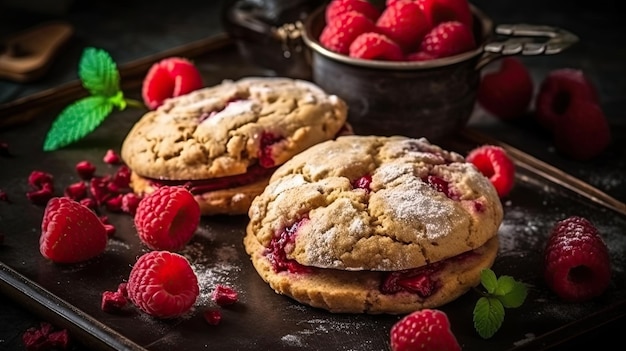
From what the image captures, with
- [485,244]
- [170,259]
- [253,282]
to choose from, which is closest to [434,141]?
[485,244]

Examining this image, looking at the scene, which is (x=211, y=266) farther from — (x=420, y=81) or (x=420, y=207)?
(x=420, y=81)

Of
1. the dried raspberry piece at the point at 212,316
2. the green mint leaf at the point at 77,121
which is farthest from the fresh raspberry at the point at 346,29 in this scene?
the dried raspberry piece at the point at 212,316

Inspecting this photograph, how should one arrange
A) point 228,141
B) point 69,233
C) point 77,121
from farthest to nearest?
point 77,121, point 228,141, point 69,233

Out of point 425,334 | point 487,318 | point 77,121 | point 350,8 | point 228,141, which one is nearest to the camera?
point 425,334

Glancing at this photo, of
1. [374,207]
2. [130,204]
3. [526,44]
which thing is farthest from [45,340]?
[526,44]

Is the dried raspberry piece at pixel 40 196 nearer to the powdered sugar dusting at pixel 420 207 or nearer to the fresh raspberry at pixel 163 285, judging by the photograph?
the fresh raspberry at pixel 163 285

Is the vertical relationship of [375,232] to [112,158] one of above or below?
above

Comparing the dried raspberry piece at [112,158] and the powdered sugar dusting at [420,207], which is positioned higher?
the powdered sugar dusting at [420,207]
